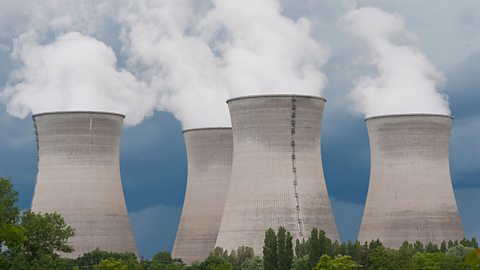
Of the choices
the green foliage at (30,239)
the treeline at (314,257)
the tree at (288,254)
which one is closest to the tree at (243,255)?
the treeline at (314,257)

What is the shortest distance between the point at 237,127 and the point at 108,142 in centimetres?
460

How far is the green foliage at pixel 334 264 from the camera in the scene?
2638 centimetres

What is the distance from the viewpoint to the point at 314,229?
1145 inches

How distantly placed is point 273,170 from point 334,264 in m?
5.18

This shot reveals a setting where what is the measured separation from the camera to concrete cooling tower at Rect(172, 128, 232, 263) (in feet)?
122

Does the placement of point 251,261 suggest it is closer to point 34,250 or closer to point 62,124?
point 62,124

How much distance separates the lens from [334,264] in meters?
26.3

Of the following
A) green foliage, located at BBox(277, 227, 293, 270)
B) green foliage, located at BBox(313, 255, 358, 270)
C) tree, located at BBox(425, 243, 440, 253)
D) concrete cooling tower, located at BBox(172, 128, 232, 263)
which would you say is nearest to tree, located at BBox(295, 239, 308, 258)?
green foliage, located at BBox(277, 227, 293, 270)

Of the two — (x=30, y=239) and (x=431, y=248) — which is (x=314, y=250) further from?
(x=30, y=239)

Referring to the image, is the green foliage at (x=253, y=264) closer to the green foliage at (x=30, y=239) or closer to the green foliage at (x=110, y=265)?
the green foliage at (x=110, y=265)

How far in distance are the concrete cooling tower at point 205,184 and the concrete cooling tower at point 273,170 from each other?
5.44m

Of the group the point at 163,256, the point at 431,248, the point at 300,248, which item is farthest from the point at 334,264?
the point at 163,256

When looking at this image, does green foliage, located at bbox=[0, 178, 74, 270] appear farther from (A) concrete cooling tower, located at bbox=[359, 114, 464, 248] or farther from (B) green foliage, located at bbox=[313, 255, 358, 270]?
(A) concrete cooling tower, located at bbox=[359, 114, 464, 248]

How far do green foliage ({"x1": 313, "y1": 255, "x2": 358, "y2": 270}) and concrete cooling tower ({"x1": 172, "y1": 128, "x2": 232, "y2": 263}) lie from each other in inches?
414
